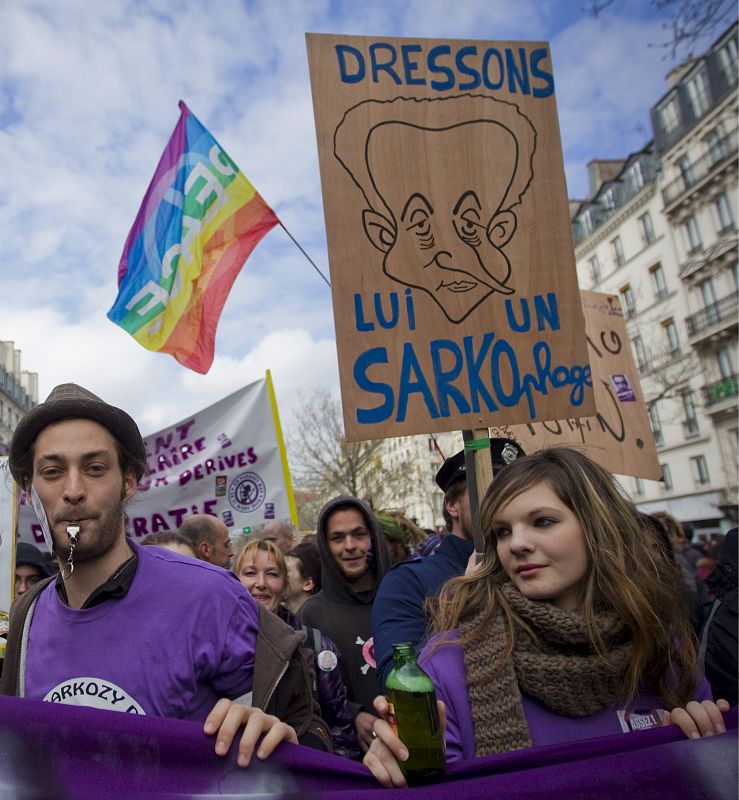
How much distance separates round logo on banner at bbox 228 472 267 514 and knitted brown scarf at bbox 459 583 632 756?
422cm

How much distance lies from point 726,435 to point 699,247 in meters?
7.74

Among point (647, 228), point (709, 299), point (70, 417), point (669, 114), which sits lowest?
point (70, 417)

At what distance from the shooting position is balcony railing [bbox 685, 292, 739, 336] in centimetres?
2875

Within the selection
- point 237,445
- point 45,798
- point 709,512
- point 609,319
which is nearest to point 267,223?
point 237,445

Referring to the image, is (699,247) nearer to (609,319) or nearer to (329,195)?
(609,319)

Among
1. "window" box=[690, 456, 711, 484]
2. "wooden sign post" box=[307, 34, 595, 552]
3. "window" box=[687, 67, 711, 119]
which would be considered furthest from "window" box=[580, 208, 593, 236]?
"wooden sign post" box=[307, 34, 595, 552]

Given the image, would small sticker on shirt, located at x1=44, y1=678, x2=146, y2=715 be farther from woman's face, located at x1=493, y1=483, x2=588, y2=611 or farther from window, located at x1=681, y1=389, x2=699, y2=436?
window, located at x1=681, y1=389, x2=699, y2=436

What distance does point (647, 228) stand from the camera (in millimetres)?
33969

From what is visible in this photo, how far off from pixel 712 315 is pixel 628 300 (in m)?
6.07

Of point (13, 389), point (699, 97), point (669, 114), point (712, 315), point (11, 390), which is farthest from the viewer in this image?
→ point (13, 389)

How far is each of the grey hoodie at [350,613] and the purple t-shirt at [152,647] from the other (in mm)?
1509

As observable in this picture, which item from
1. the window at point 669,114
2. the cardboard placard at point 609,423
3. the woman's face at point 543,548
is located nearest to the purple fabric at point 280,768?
the woman's face at point 543,548

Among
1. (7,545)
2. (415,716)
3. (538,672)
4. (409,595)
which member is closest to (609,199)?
(7,545)

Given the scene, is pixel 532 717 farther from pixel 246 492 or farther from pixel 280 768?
pixel 246 492
